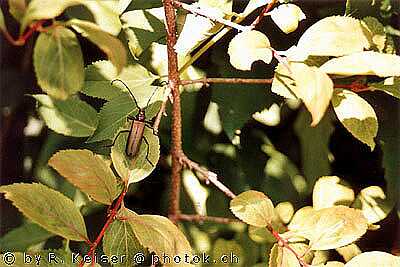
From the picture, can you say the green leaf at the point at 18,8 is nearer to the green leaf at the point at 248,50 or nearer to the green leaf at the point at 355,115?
the green leaf at the point at 248,50

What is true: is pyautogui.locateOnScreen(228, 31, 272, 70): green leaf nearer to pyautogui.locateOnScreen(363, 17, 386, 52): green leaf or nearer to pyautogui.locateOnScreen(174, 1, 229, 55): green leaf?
pyautogui.locateOnScreen(174, 1, 229, 55): green leaf

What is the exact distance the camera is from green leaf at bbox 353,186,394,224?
0.76m

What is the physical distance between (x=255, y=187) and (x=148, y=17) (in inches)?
10.4

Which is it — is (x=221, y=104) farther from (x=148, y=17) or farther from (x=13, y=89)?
(x=13, y=89)

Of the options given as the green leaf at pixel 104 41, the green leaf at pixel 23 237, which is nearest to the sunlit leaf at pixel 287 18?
the green leaf at pixel 104 41

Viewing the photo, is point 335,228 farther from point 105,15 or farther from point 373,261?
point 105,15

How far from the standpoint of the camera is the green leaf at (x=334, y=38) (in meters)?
0.61

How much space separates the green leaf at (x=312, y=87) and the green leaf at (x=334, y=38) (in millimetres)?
39

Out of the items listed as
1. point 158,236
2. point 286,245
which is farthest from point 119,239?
point 286,245

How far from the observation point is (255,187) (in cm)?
87

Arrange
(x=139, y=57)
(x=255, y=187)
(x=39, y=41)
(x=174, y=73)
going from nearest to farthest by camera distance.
A: (x=39, y=41), (x=174, y=73), (x=139, y=57), (x=255, y=187)

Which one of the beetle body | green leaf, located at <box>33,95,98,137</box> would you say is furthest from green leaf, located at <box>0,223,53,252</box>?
the beetle body

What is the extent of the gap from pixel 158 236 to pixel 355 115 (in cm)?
20

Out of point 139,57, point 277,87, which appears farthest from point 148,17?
point 277,87
